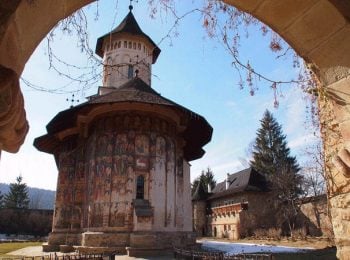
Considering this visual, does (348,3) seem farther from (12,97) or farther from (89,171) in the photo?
(89,171)

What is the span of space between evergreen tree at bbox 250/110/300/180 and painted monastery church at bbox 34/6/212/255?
35.8 metres

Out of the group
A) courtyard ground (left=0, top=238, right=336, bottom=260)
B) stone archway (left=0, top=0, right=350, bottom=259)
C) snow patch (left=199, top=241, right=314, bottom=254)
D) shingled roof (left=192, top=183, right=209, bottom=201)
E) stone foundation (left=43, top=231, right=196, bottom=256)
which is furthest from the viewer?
shingled roof (left=192, top=183, right=209, bottom=201)

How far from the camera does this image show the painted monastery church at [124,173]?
21.0m

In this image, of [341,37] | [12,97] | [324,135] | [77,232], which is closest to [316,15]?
[341,37]

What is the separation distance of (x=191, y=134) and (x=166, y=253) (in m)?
10.1

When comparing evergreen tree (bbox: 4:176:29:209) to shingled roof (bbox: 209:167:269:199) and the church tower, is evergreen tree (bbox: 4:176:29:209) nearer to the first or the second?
shingled roof (bbox: 209:167:269:199)

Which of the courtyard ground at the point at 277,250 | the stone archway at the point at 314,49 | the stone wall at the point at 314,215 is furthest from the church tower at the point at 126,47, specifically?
the stone archway at the point at 314,49

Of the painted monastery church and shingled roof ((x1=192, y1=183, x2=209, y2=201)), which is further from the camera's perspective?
shingled roof ((x1=192, y1=183, x2=209, y2=201))

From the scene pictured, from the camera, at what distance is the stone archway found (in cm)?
251

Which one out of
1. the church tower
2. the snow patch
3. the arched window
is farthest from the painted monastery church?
the church tower

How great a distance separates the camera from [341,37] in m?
3.22

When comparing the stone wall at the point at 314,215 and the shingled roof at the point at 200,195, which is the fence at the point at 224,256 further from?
the shingled roof at the point at 200,195

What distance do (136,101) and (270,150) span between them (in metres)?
44.4

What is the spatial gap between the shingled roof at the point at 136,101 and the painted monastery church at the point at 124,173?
7 cm
